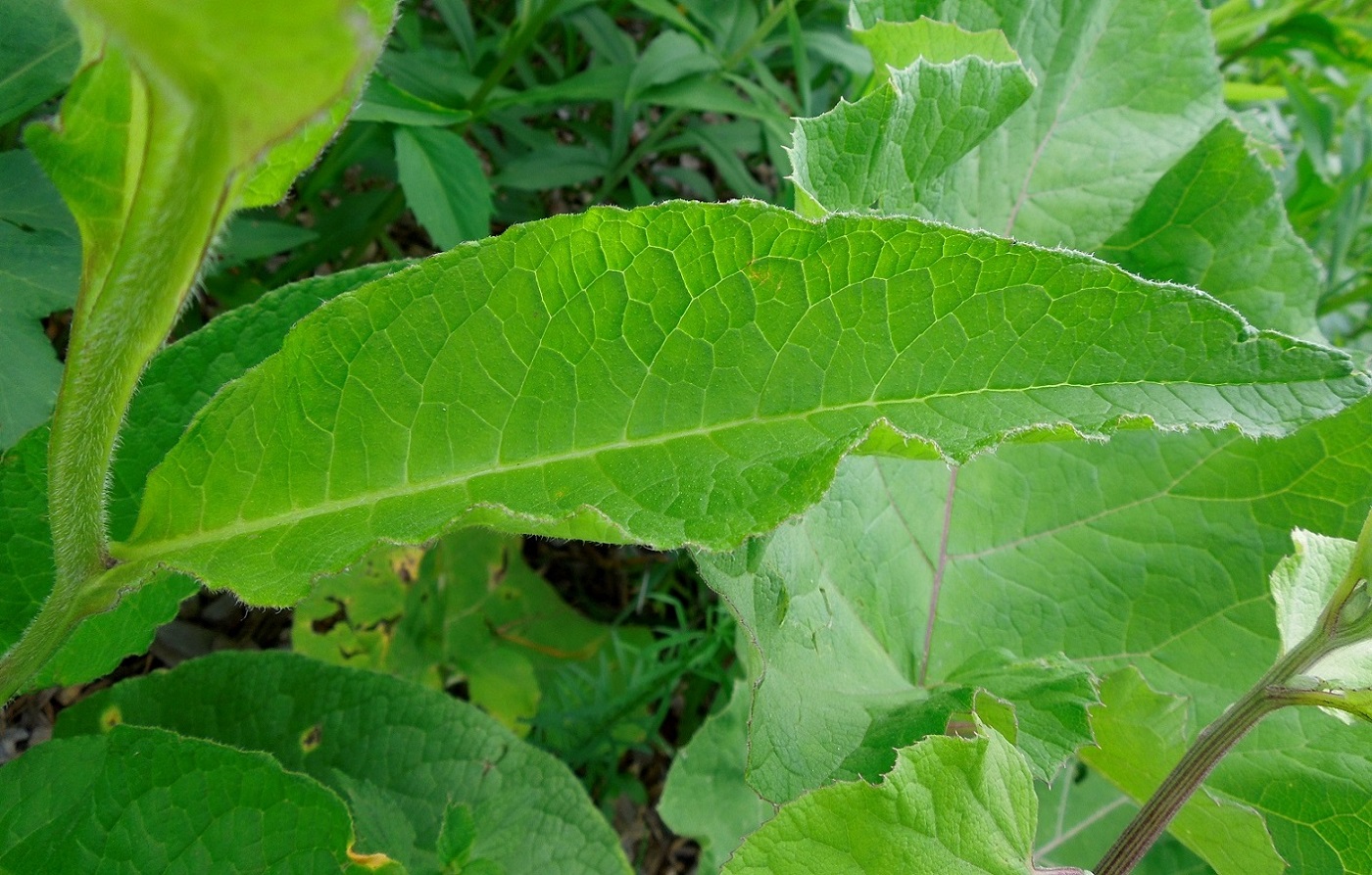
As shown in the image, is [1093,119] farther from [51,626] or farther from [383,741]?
[51,626]

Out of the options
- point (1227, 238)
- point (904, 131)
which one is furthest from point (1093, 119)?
point (904, 131)

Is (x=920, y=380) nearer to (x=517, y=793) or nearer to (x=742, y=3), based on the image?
(x=517, y=793)

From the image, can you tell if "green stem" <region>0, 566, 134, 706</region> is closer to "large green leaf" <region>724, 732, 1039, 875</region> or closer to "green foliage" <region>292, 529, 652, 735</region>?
"large green leaf" <region>724, 732, 1039, 875</region>

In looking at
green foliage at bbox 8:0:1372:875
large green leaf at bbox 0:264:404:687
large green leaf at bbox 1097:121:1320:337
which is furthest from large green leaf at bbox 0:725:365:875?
large green leaf at bbox 1097:121:1320:337

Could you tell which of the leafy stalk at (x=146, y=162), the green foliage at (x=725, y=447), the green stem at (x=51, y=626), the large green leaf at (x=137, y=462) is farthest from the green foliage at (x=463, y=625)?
the leafy stalk at (x=146, y=162)

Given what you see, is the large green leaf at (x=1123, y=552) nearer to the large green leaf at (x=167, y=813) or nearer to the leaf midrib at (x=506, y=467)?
the leaf midrib at (x=506, y=467)

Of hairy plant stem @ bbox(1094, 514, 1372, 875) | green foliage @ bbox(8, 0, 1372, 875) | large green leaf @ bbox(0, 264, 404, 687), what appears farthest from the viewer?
large green leaf @ bbox(0, 264, 404, 687)
